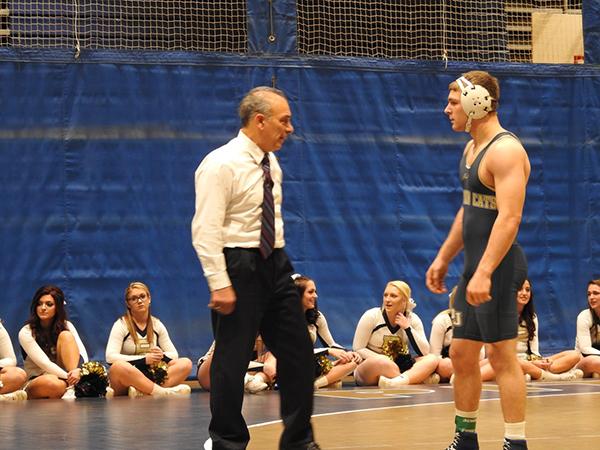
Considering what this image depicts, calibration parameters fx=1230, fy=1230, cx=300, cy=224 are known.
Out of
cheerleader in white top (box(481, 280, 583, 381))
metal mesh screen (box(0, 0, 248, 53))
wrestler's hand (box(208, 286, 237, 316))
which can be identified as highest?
metal mesh screen (box(0, 0, 248, 53))

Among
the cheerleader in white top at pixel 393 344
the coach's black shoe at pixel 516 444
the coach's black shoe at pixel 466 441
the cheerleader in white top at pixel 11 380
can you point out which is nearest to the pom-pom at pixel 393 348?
the cheerleader in white top at pixel 393 344

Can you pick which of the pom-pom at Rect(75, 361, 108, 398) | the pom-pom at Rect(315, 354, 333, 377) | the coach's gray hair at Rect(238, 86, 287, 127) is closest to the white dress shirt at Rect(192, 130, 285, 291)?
the coach's gray hair at Rect(238, 86, 287, 127)

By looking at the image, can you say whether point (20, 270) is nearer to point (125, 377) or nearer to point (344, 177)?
point (125, 377)

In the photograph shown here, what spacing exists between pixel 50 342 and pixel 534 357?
4851mm

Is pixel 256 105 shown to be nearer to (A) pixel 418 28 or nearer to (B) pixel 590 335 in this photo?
(B) pixel 590 335

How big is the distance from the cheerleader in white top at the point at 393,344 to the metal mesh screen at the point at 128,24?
3.39 meters

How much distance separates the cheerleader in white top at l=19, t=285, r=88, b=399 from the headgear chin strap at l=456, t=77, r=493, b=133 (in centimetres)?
592

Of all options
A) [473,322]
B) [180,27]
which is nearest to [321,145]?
[180,27]

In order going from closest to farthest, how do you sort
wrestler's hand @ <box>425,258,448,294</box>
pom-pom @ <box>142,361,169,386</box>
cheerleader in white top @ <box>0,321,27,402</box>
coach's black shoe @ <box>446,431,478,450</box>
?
coach's black shoe @ <box>446,431,478,450</box> < wrestler's hand @ <box>425,258,448,294</box> < cheerleader in white top @ <box>0,321,27,402</box> < pom-pom @ <box>142,361,169,386</box>

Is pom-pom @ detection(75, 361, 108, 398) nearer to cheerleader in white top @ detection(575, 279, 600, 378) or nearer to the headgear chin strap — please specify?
cheerleader in white top @ detection(575, 279, 600, 378)

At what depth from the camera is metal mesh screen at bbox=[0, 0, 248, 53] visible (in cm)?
1289

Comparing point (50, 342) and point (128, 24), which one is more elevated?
point (128, 24)

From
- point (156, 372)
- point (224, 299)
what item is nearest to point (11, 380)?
point (156, 372)

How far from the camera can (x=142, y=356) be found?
37.1 feet
